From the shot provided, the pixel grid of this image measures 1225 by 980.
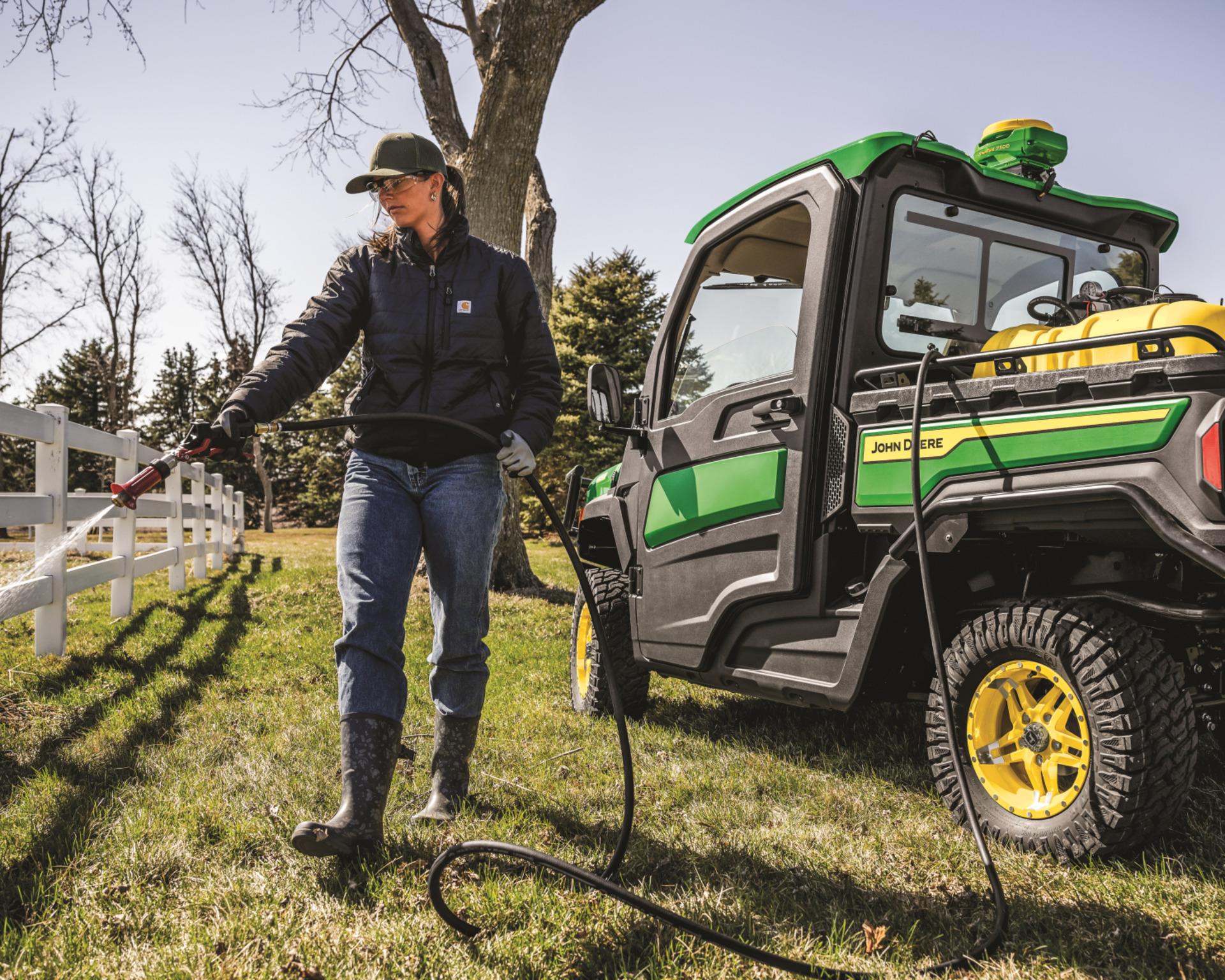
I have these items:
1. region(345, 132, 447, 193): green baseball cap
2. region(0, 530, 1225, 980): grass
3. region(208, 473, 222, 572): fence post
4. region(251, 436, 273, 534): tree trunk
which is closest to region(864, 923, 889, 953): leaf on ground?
region(0, 530, 1225, 980): grass

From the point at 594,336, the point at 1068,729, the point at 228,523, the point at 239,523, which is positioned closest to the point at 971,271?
the point at 1068,729

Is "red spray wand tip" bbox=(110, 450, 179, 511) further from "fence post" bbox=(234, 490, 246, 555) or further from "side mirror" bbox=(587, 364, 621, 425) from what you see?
"fence post" bbox=(234, 490, 246, 555)

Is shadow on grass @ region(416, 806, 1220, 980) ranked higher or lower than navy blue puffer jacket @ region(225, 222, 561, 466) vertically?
lower

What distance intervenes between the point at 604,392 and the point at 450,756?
1.52 m

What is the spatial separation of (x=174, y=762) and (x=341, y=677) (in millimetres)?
1295

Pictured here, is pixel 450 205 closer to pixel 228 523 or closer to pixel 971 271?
pixel 971 271

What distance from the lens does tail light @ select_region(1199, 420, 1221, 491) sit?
2377 millimetres

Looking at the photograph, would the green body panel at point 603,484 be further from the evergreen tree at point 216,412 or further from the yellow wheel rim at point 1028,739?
the evergreen tree at point 216,412

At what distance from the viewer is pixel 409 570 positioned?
3051 mm

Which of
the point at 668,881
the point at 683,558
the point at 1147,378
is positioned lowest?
the point at 668,881

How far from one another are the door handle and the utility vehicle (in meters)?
0.01

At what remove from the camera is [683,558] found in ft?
13.4

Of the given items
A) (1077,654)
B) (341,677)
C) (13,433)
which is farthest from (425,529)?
(13,433)

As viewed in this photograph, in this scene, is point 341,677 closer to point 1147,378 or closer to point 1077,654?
point 1077,654
